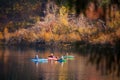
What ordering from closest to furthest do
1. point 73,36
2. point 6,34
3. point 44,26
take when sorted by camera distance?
point 44,26
point 73,36
point 6,34

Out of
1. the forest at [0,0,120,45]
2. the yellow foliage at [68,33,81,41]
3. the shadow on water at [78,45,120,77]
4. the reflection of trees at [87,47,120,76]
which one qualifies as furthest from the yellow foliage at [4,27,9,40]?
the reflection of trees at [87,47,120,76]

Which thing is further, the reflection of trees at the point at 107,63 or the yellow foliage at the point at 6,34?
the yellow foliage at the point at 6,34

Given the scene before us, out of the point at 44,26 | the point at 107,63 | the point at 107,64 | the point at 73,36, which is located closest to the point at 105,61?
the point at 107,63

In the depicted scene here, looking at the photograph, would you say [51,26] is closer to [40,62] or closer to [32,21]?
[32,21]

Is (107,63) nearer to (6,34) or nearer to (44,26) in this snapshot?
(44,26)

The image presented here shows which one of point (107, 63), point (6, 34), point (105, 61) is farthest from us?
point (6, 34)

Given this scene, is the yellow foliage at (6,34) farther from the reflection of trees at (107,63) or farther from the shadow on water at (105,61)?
the reflection of trees at (107,63)

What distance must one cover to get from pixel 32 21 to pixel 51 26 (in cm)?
251

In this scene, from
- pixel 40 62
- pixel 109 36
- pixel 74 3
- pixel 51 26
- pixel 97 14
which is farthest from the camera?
pixel 51 26

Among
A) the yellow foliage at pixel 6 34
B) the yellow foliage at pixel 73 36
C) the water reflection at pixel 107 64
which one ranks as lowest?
the water reflection at pixel 107 64

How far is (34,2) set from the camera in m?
57.4

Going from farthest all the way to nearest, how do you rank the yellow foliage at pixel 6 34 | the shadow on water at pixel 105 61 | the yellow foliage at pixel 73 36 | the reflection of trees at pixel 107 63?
the yellow foliage at pixel 6 34 < the yellow foliage at pixel 73 36 < the shadow on water at pixel 105 61 < the reflection of trees at pixel 107 63

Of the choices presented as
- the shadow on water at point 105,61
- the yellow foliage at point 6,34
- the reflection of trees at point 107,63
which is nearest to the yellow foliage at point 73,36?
the shadow on water at point 105,61

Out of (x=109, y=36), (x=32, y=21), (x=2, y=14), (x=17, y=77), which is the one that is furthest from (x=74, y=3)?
(x=2, y=14)
